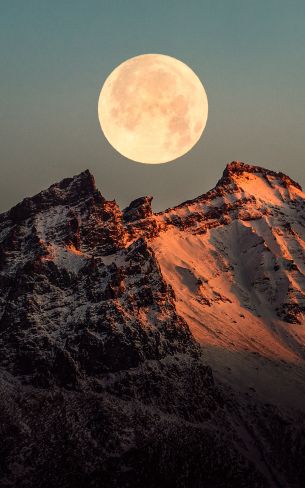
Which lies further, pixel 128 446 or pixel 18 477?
pixel 128 446

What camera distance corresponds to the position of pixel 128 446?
644 feet

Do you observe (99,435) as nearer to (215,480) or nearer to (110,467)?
(110,467)

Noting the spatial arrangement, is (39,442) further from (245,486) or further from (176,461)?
(245,486)

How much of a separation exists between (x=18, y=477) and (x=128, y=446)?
96.3 ft

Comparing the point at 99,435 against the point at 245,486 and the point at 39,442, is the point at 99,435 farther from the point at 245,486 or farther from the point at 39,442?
the point at 245,486

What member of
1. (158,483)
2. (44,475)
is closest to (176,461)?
(158,483)

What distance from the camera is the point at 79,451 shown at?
19212 cm

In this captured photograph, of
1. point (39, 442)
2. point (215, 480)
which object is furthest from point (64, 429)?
point (215, 480)

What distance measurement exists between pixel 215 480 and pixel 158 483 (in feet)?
48.3

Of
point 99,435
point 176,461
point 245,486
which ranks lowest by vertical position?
point 245,486

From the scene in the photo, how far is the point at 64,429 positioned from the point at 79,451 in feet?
26.8

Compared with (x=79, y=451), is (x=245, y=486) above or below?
below

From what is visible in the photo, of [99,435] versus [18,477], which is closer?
[18,477]

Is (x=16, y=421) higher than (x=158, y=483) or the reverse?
higher
